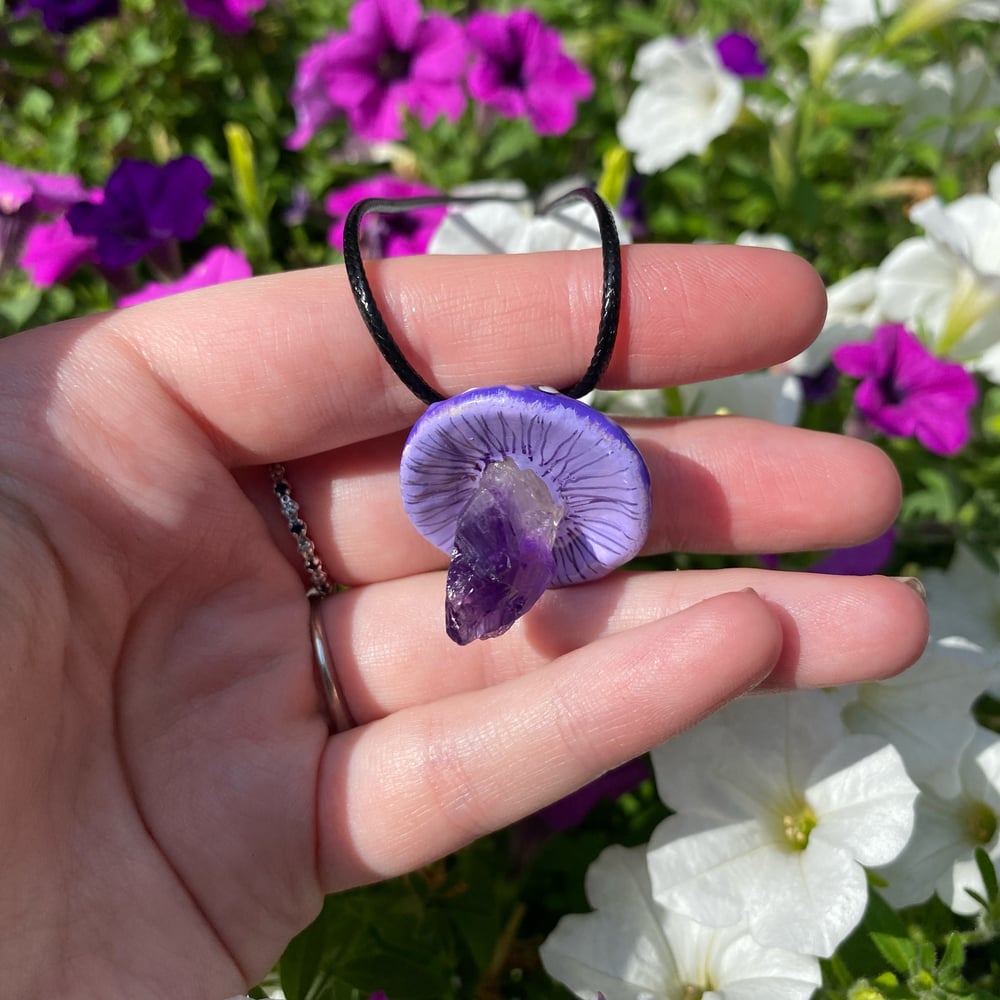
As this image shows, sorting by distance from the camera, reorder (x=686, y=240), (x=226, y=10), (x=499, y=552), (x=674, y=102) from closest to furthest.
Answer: (x=499, y=552) → (x=674, y=102) → (x=226, y=10) → (x=686, y=240)

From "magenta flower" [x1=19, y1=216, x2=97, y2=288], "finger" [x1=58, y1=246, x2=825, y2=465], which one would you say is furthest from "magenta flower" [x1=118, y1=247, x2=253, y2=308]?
"finger" [x1=58, y1=246, x2=825, y2=465]

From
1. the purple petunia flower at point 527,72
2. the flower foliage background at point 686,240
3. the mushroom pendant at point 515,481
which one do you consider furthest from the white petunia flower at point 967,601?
the purple petunia flower at point 527,72

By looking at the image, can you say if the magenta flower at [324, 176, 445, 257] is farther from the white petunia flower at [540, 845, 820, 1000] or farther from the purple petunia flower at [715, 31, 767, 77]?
the white petunia flower at [540, 845, 820, 1000]

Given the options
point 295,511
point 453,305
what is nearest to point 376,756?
point 295,511

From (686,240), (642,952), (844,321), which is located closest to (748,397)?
(844,321)

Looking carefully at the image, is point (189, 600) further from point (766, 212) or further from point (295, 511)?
point (766, 212)

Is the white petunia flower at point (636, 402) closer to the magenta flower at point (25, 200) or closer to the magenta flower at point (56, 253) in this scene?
the magenta flower at point (56, 253)

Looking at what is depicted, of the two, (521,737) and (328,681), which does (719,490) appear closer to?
(521,737)
